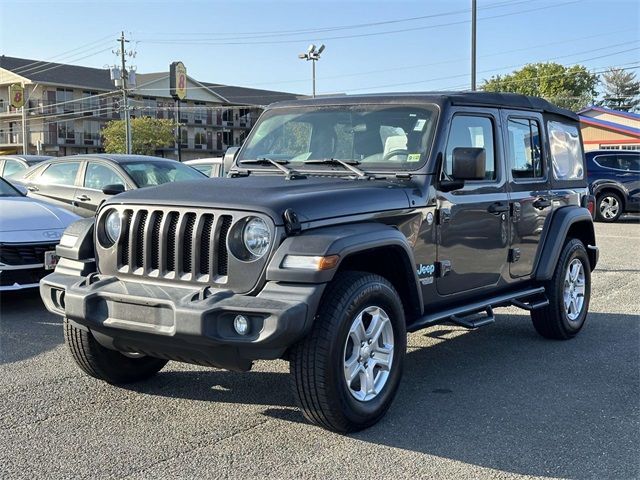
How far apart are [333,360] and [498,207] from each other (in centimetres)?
226

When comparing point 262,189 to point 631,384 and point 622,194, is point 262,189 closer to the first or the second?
point 631,384

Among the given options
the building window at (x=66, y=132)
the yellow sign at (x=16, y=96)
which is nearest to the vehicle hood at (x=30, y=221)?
the yellow sign at (x=16, y=96)

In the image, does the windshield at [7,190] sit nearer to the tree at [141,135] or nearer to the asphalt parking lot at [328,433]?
the asphalt parking lot at [328,433]

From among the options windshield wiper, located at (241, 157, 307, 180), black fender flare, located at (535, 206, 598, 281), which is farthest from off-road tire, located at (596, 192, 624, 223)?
windshield wiper, located at (241, 157, 307, 180)

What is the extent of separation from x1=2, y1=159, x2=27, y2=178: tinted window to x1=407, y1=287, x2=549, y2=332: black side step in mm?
9738

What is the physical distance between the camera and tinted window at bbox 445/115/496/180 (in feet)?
16.5

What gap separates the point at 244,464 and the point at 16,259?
4210mm

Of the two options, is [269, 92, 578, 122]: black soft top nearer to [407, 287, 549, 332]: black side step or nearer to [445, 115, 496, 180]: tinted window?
[445, 115, 496, 180]: tinted window

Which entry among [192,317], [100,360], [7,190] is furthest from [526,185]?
[7,190]

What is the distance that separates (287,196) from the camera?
3.98 m

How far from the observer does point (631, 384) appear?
16.4 feet

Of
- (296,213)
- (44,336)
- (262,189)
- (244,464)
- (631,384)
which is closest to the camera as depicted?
(244,464)

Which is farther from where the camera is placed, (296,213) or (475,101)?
(475,101)

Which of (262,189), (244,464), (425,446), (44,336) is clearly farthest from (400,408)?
(44,336)
